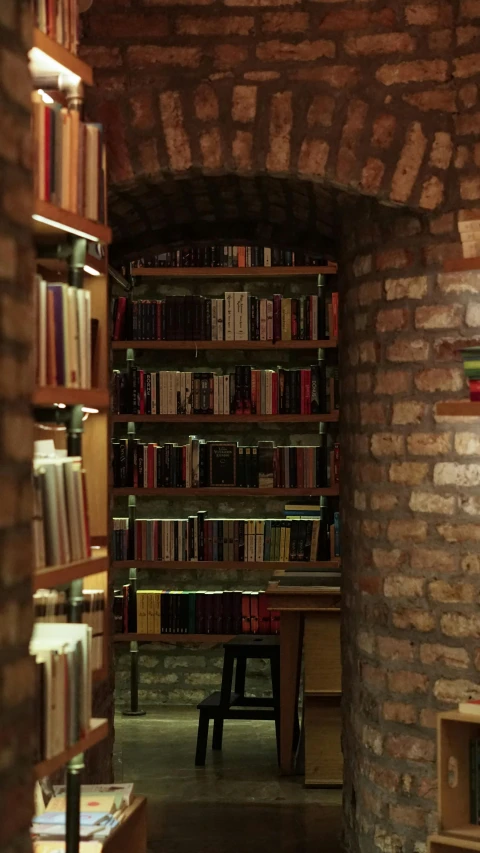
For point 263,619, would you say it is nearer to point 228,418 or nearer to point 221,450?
point 221,450

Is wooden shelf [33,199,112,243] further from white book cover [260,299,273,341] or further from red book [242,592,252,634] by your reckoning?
red book [242,592,252,634]

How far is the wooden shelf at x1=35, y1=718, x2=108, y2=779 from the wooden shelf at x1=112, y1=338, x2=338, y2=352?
4.37m

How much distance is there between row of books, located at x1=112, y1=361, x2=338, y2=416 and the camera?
710 cm

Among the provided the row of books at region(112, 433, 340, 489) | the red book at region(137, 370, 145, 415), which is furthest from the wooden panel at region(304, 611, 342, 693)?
the red book at region(137, 370, 145, 415)

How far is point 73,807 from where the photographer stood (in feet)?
9.23

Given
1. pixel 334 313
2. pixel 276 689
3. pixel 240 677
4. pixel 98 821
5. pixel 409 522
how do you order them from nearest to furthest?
pixel 98 821, pixel 409 522, pixel 276 689, pixel 240 677, pixel 334 313

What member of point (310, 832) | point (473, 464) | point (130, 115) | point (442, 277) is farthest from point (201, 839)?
point (130, 115)

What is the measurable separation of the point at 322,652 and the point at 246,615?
1.41 metres

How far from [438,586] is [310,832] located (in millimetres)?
1516

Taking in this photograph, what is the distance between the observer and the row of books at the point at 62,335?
2.57m

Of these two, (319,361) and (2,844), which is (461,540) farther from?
(319,361)

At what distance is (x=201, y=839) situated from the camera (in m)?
4.82

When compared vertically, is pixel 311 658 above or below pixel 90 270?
below

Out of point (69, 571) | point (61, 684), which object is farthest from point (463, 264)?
point (61, 684)
